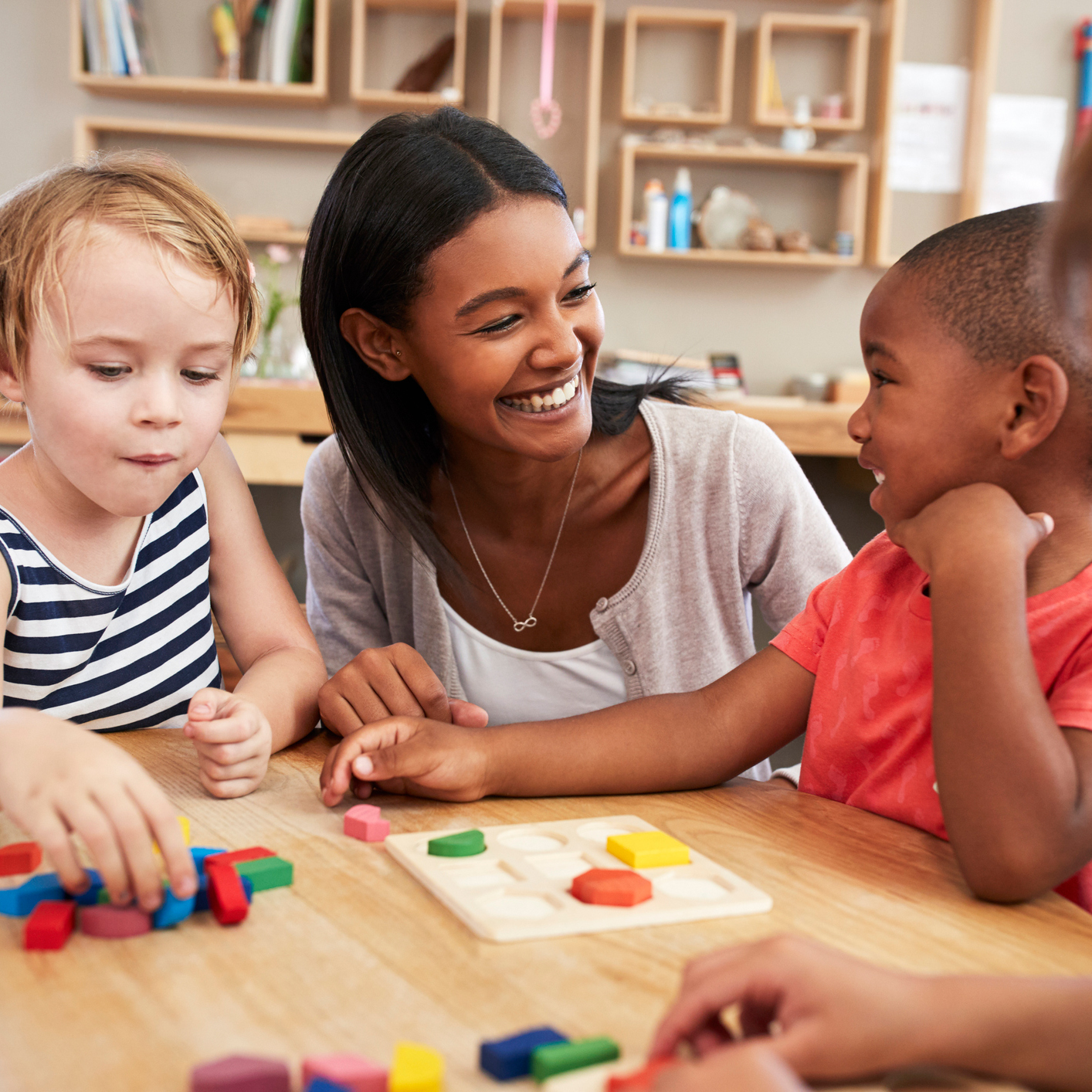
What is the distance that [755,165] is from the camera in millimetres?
3420

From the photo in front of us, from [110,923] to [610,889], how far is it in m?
0.25

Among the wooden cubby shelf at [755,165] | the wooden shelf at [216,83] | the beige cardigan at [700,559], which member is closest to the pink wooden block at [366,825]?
the beige cardigan at [700,559]

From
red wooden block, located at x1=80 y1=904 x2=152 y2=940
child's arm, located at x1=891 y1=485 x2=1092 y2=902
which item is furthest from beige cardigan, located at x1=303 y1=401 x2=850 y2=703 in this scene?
red wooden block, located at x1=80 y1=904 x2=152 y2=940

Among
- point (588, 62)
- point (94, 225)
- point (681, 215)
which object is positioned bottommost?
point (94, 225)

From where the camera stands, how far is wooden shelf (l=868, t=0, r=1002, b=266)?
131 inches

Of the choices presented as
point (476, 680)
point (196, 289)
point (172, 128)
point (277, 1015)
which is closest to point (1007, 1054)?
point (277, 1015)

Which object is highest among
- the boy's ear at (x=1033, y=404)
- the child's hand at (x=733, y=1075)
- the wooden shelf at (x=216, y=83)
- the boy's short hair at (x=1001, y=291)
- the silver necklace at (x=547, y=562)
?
the wooden shelf at (x=216, y=83)

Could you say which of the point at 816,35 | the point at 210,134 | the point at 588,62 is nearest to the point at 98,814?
the point at 210,134

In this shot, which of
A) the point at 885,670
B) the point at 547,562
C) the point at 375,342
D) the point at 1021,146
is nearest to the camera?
the point at 885,670

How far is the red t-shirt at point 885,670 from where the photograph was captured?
77cm

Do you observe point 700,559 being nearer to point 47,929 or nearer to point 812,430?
point 47,929

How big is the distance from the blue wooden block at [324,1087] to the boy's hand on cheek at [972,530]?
0.51m

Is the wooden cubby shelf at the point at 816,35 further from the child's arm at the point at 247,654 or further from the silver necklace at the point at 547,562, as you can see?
the child's arm at the point at 247,654

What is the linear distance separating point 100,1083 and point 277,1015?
0.24 feet
